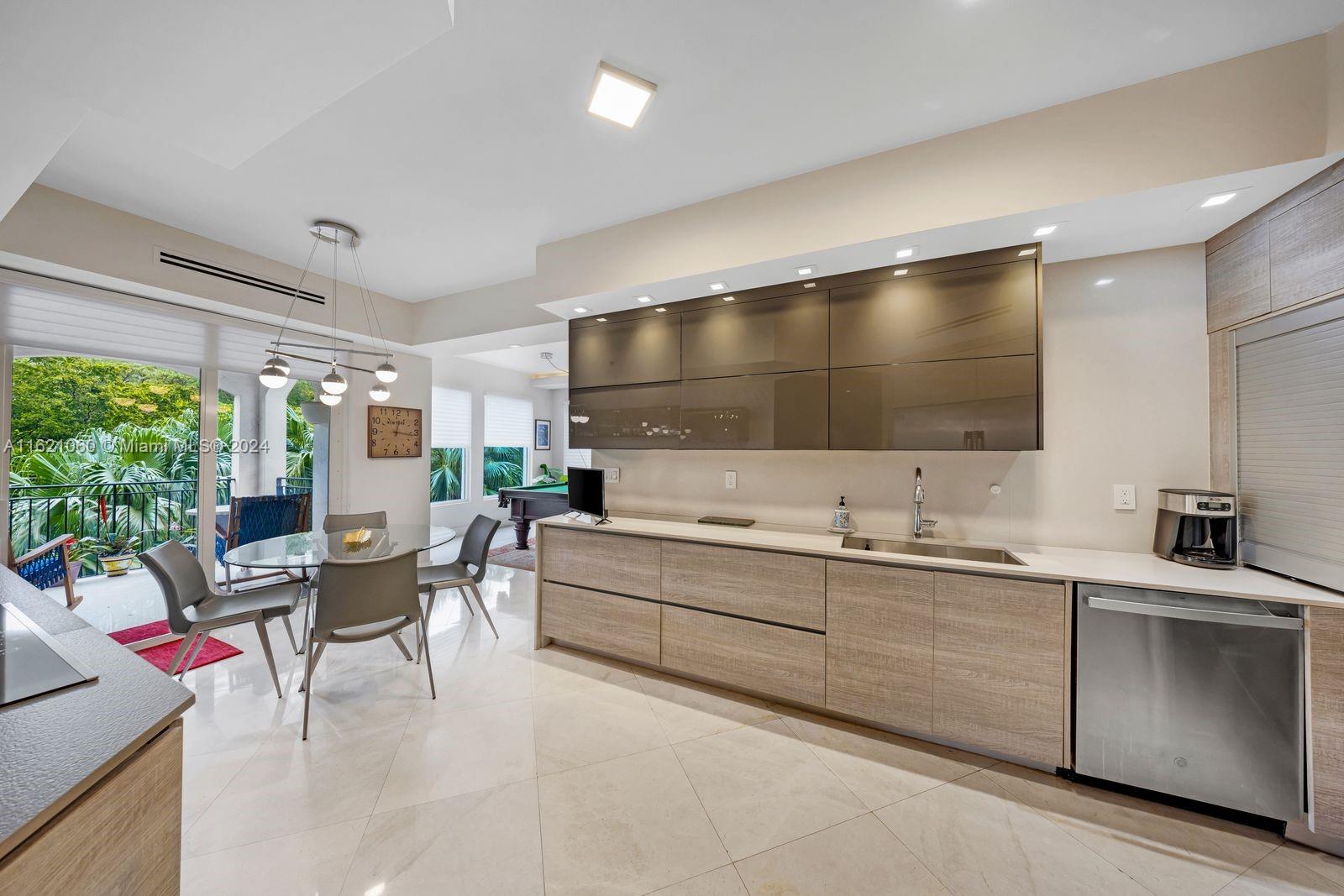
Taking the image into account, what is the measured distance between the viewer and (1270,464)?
196 centimetres

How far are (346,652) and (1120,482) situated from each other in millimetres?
4562

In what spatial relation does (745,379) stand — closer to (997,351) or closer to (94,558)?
(997,351)

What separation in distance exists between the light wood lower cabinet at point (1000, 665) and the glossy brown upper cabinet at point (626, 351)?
2.01 metres

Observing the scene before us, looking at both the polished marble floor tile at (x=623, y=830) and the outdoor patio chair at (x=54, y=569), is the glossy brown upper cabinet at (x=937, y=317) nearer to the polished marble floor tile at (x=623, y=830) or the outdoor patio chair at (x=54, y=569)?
the polished marble floor tile at (x=623, y=830)

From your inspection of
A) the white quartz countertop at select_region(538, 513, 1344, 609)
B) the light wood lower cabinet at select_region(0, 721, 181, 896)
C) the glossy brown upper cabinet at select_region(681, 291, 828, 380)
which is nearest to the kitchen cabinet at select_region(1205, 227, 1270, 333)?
the white quartz countertop at select_region(538, 513, 1344, 609)

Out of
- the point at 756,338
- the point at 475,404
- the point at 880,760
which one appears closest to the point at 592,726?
the point at 880,760

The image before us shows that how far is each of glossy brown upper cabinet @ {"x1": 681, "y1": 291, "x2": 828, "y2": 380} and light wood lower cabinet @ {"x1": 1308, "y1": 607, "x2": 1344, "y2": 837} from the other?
2042 mm

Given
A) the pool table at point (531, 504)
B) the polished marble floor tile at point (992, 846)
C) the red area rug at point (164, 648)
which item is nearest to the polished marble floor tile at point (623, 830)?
the polished marble floor tile at point (992, 846)

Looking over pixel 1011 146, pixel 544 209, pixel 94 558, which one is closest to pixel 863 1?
pixel 1011 146

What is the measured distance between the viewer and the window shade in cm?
170

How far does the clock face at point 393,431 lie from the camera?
4785 millimetres

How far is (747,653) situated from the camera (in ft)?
8.50

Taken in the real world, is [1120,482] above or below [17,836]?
above

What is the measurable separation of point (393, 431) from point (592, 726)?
3.88 meters
